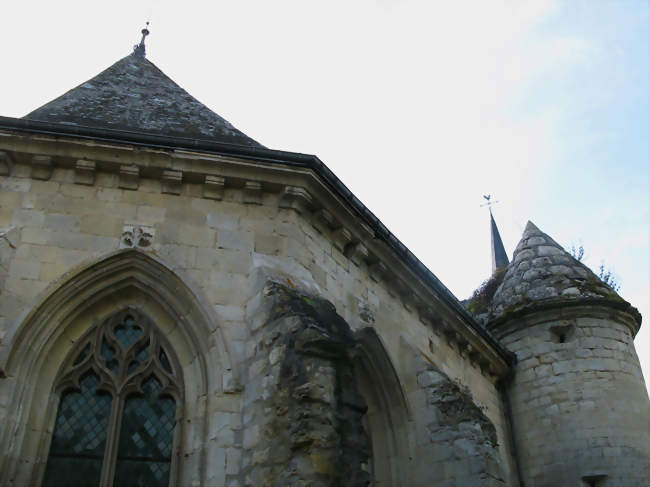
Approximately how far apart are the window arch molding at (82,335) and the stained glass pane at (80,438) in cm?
10

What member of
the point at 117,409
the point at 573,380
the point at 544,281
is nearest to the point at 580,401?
the point at 573,380

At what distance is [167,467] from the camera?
6.12 meters

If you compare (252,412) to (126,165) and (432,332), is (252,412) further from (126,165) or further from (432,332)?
(432,332)

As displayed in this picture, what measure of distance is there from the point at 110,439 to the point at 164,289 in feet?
4.64

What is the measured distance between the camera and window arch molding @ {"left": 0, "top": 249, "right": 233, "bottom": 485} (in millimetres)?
5840

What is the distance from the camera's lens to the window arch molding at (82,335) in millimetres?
5840

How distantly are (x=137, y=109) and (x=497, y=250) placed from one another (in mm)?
24517

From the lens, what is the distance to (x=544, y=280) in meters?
12.7

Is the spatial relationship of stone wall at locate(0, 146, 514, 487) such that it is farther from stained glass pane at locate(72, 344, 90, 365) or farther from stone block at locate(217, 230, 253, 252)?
stained glass pane at locate(72, 344, 90, 365)

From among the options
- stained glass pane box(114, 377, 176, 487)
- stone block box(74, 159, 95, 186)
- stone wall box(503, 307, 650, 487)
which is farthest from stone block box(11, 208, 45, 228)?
stone wall box(503, 307, 650, 487)

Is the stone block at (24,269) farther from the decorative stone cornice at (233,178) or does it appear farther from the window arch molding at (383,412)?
the window arch molding at (383,412)

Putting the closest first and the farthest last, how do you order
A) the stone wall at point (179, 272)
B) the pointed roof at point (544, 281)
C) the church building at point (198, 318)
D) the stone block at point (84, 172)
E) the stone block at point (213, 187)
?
the church building at point (198, 318), the stone wall at point (179, 272), the stone block at point (84, 172), the stone block at point (213, 187), the pointed roof at point (544, 281)

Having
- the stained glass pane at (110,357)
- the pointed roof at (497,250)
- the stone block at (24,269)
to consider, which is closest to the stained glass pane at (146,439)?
the stained glass pane at (110,357)

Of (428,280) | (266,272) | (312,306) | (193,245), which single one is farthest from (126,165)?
(428,280)
